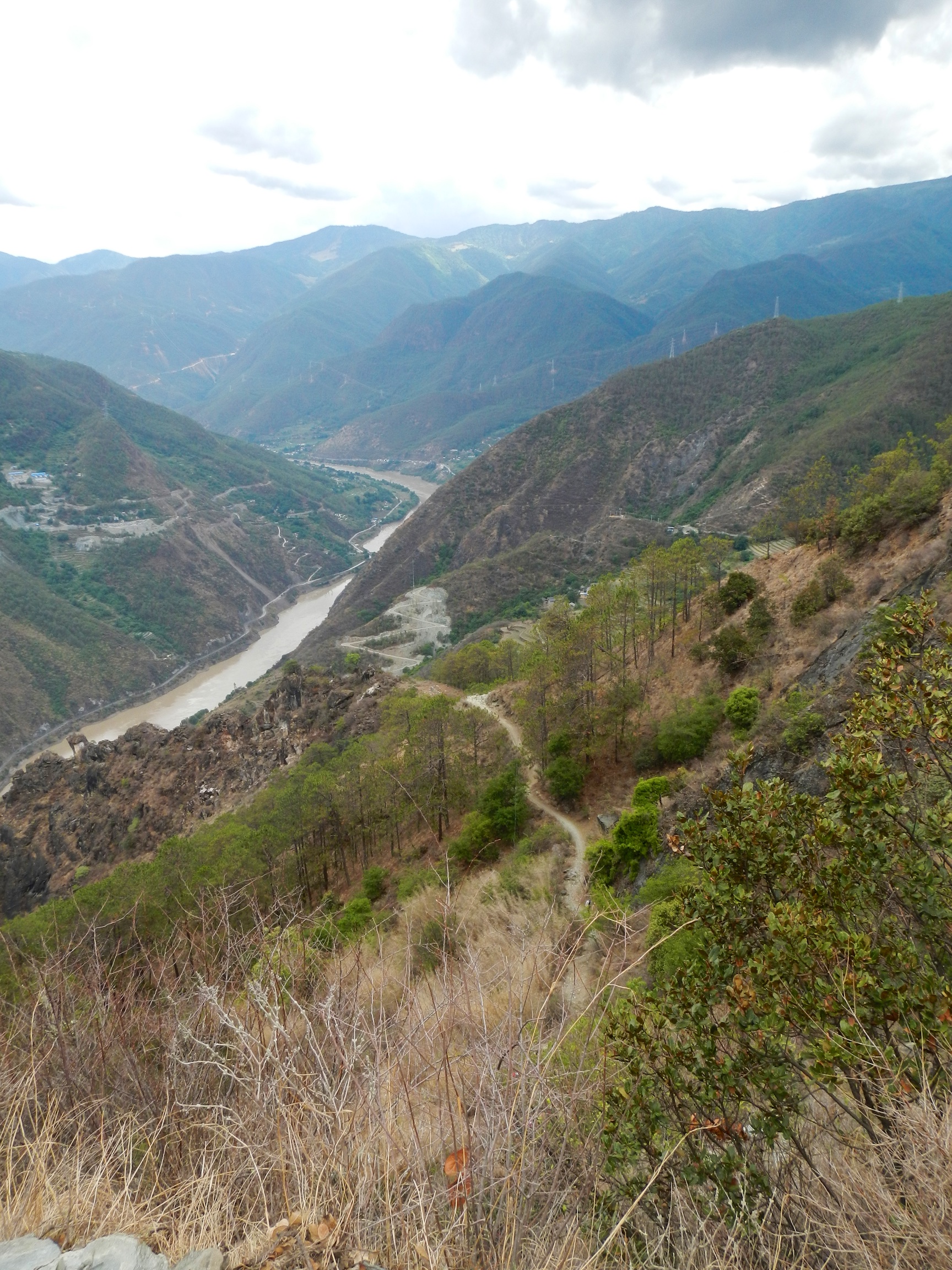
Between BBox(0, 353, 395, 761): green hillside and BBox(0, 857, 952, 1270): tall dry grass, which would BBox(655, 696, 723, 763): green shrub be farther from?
BBox(0, 353, 395, 761): green hillside

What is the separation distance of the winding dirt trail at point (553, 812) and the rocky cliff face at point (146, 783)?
6.14 metres

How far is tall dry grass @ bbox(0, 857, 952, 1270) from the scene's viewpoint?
3.05 m

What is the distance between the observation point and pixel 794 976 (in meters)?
3.73

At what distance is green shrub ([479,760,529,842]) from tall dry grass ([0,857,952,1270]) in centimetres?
1502

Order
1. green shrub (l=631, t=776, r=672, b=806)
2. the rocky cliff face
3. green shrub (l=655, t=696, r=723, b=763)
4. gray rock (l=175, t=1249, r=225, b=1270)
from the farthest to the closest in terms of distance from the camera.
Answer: the rocky cliff face < green shrub (l=655, t=696, r=723, b=763) < green shrub (l=631, t=776, r=672, b=806) < gray rock (l=175, t=1249, r=225, b=1270)

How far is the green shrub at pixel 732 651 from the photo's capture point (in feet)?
68.7

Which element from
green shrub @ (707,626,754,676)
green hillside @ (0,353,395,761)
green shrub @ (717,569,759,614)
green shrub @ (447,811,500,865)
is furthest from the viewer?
green hillside @ (0,353,395,761)

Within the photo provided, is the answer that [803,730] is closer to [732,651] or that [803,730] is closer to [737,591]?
[732,651]

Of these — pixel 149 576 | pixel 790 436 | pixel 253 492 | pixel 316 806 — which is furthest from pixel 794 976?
pixel 253 492

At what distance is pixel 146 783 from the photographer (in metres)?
38.0

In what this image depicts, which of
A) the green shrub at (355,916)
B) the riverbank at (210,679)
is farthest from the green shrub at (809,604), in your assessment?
the riverbank at (210,679)

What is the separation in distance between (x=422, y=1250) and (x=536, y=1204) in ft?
2.64

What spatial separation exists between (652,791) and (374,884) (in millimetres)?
9171

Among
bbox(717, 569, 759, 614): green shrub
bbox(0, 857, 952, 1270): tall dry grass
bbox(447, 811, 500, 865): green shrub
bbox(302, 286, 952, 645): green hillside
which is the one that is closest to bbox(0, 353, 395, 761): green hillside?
bbox(302, 286, 952, 645): green hillside
